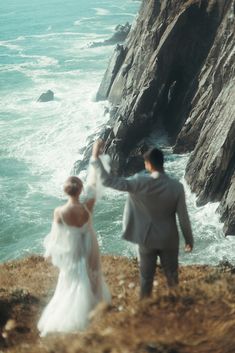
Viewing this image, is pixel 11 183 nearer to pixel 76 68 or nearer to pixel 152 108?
pixel 152 108

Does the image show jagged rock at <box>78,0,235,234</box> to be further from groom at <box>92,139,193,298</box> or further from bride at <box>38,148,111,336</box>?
groom at <box>92,139,193,298</box>

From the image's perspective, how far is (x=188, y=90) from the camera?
4700 centimetres

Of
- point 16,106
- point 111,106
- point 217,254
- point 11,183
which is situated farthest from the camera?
point 16,106

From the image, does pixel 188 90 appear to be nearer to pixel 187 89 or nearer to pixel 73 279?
pixel 187 89

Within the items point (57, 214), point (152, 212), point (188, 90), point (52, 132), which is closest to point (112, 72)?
point (52, 132)

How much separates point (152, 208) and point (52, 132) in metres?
48.3

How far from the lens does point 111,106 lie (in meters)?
59.6

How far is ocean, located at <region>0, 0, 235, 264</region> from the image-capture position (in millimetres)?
34219

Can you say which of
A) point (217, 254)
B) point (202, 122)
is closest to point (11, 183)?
point (202, 122)

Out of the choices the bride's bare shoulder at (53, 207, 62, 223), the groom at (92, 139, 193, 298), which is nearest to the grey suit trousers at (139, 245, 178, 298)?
the groom at (92, 139, 193, 298)

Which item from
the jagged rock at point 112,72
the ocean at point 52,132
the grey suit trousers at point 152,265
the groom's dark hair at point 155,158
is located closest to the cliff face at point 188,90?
the ocean at point 52,132

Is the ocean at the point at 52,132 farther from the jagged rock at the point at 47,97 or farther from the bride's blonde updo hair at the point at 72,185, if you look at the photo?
the bride's blonde updo hair at the point at 72,185

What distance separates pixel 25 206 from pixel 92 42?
190ft

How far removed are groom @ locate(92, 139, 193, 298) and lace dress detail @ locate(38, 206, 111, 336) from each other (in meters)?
0.95
